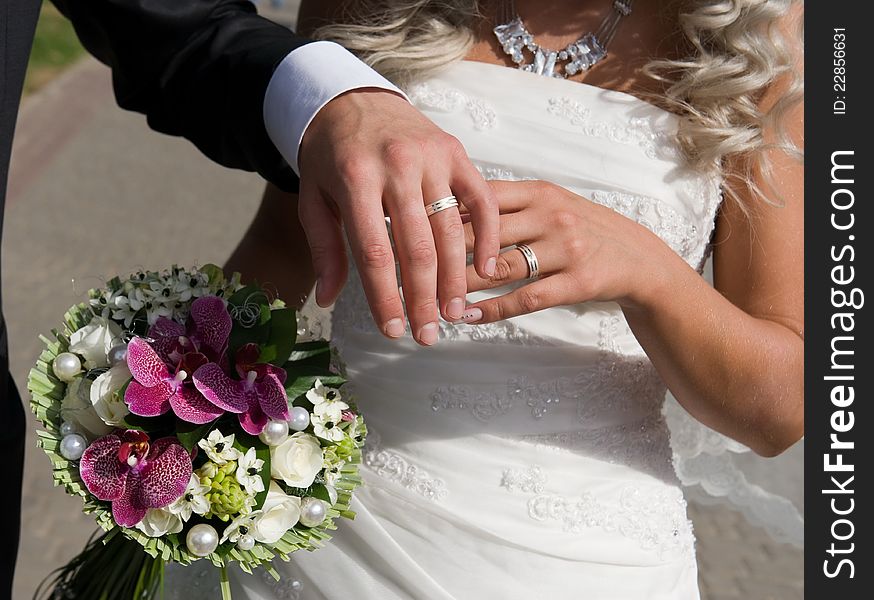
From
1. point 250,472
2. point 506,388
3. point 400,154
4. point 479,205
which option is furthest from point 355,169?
point 506,388

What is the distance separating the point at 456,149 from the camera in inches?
48.1

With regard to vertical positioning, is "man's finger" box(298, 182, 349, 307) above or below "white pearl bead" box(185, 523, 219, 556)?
above

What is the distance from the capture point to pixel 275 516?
1.38 meters

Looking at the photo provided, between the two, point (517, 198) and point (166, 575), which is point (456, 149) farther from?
point (166, 575)

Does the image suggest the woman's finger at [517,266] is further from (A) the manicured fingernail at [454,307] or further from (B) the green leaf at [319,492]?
(B) the green leaf at [319,492]

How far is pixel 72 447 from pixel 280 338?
33 centimetres

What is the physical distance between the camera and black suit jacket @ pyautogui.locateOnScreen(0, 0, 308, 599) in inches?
59.6

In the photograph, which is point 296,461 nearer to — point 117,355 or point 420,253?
point 117,355

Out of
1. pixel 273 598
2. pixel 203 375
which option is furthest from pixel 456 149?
pixel 273 598

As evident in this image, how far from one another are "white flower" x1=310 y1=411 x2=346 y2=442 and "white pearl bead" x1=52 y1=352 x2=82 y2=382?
0.35 meters

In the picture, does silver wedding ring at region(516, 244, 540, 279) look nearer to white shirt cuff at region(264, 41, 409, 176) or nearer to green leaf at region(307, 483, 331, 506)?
white shirt cuff at region(264, 41, 409, 176)

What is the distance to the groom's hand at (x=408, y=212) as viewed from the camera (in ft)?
3.85

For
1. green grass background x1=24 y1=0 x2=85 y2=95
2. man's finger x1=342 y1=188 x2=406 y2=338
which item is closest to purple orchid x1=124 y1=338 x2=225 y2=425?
man's finger x1=342 y1=188 x2=406 y2=338
